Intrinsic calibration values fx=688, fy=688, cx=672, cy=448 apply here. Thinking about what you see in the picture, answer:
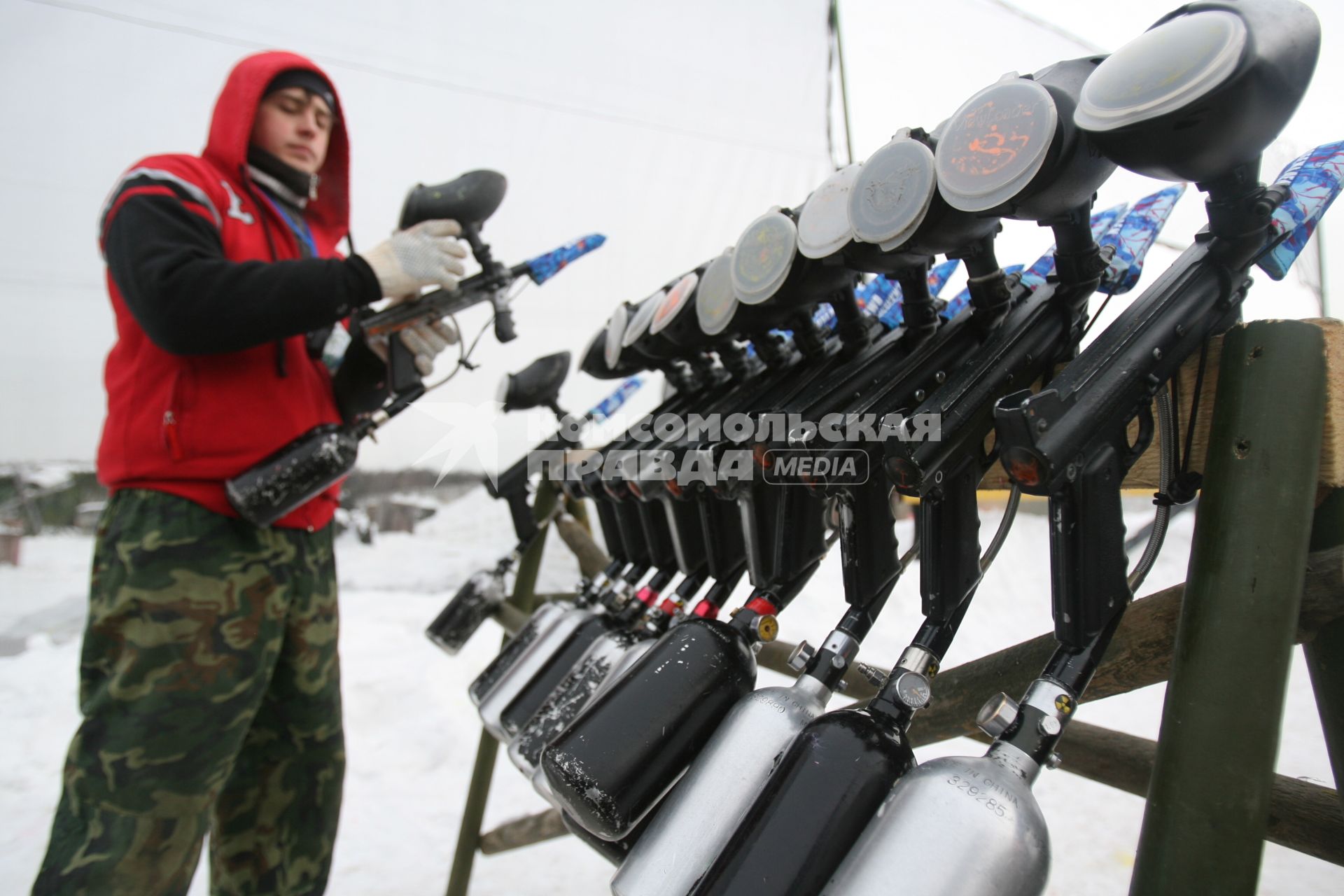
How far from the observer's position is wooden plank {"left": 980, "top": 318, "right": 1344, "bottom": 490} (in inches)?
14.6

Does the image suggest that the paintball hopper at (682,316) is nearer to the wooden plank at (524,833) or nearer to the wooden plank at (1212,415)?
the wooden plank at (1212,415)

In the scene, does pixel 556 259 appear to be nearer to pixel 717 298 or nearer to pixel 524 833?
pixel 717 298

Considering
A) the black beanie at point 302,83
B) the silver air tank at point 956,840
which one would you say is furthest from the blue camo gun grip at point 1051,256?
the black beanie at point 302,83

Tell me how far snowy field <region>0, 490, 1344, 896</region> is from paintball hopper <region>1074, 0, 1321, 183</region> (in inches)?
35.7

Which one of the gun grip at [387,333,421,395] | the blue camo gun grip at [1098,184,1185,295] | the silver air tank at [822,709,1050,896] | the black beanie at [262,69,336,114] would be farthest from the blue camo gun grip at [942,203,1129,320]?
the black beanie at [262,69,336,114]

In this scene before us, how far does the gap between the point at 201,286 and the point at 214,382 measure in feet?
0.43

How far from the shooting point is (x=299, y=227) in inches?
40.9

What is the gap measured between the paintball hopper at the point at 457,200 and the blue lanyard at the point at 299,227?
142 mm

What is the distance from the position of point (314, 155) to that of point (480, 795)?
41.1 inches

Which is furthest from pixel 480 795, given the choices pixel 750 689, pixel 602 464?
pixel 750 689

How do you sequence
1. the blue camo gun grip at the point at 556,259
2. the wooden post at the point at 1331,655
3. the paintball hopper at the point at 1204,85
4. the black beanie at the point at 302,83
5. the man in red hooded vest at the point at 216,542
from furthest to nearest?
the blue camo gun grip at the point at 556,259 → the black beanie at the point at 302,83 → the man in red hooded vest at the point at 216,542 → the wooden post at the point at 1331,655 → the paintball hopper at the point at 1204,85

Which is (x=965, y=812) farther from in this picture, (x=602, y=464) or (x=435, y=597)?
(x=435, y=597)

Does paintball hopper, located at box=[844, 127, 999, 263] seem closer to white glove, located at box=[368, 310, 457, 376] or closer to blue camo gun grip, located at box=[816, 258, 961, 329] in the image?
blue camo gun grip, located at box=[816, 258, 961, 329]

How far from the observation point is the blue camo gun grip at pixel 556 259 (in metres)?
1.12
